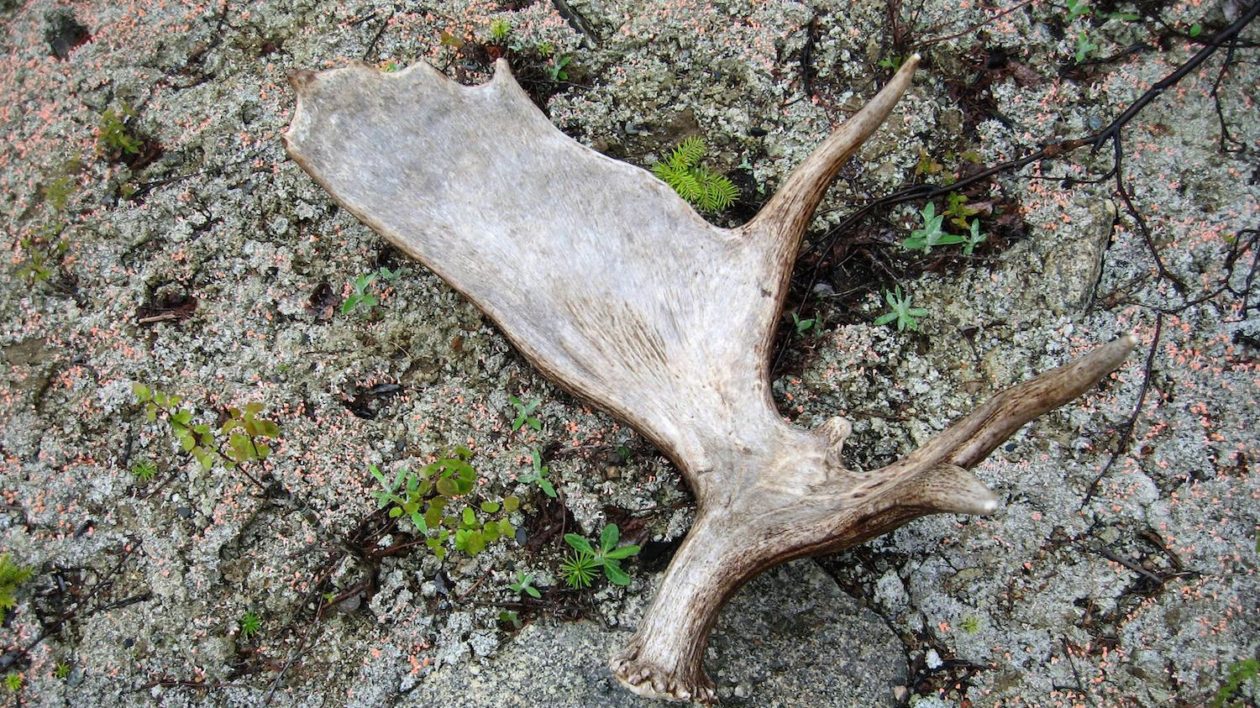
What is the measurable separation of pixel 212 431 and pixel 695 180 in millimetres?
2243

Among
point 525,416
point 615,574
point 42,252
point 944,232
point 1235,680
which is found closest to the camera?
point 1235,680

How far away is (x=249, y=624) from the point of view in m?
3.23

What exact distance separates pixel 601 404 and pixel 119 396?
6.79 ft

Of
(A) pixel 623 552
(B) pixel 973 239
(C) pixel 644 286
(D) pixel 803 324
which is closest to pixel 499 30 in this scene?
(C) pixel 644 286

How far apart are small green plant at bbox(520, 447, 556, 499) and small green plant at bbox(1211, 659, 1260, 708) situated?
2.51 m

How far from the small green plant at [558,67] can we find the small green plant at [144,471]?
7.70 feet

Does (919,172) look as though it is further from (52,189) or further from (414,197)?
(52,189)

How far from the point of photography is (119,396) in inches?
137

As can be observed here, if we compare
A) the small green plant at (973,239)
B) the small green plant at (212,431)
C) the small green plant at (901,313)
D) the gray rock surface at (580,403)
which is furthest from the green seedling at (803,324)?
the small green plant at (212,431)

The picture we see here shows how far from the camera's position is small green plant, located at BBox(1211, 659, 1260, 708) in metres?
2.97

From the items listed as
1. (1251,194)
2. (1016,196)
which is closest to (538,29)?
(1016,196)

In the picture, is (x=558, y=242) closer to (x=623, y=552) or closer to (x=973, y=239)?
(x=623, y=552)

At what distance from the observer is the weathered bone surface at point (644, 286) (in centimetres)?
→ 275

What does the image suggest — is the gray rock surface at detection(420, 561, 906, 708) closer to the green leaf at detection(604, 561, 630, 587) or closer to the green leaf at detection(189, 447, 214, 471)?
the green leaf at detection(604, 561, 630, 587)
